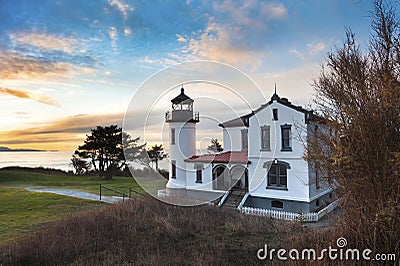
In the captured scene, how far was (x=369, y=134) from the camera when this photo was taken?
14.9ft

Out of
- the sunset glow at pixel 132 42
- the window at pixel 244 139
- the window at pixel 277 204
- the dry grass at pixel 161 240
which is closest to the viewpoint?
the dry grass at pixel 161 240

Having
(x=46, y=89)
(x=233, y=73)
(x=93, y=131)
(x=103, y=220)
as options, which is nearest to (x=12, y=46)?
(x=46, y=89)

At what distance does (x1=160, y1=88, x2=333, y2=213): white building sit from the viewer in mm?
14867

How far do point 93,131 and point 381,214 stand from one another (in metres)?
28.8

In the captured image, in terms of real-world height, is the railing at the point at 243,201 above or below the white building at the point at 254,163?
below

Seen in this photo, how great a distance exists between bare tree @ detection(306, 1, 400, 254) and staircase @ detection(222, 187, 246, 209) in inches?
438

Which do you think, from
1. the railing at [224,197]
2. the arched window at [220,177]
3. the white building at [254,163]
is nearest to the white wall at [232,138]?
the white building at [254,163]

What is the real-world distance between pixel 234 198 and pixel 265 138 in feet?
12.5

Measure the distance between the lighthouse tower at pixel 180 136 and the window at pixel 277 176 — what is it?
5.69m

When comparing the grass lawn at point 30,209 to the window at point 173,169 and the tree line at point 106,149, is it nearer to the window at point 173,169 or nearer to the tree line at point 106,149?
the window at point 173,169

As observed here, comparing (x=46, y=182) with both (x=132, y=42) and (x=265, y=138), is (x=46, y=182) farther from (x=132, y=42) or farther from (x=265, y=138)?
(x=265, y=138)

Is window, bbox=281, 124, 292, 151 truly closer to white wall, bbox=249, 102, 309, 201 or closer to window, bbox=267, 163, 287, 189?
white wall, bbox=249, 102, 309, 201

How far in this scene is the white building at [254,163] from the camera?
1487 cm

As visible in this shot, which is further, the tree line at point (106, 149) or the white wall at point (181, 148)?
the tree line at point (106, 149)
